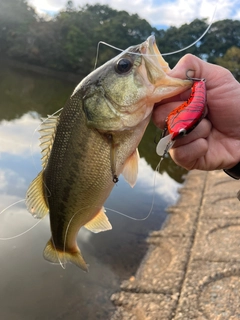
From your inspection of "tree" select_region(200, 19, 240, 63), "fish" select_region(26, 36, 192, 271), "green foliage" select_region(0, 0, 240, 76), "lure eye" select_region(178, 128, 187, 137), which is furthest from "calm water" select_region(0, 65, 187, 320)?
"tree" select_region(200, 19, 240, 63)

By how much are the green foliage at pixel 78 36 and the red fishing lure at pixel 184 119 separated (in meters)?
33.3

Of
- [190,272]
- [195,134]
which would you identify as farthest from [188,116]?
[190,272]

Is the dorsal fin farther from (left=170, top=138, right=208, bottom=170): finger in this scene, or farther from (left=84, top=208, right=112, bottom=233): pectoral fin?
(left=170, top=138, right=208, bottom=170): finger

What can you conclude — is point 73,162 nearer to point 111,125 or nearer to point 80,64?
point 111,125

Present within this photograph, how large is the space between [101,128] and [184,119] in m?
0.52

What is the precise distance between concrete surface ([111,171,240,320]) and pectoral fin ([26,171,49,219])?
3.03 m

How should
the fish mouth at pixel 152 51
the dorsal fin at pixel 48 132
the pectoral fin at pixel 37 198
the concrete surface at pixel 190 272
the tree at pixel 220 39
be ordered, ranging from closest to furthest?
1. the fish mouth at pixel 152 51
2. the dorsal fin at pixel 48 132
3. the pectoral fin at pixel 37 198
4. the concrete surface at pixel 190 272
5. the tree at pixel 220 39

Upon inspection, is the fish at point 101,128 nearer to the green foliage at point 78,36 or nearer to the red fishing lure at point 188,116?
the red fishing lure at point 188,116

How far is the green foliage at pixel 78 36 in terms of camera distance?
3934 centimetres

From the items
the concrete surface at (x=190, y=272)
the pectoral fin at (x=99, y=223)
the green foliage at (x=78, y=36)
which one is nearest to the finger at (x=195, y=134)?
the pectoral fin at (x=99, y=223)

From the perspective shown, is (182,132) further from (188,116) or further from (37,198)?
(37,198)

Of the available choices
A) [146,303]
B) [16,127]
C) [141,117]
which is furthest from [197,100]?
[16,127]

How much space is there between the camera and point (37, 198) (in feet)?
7.80

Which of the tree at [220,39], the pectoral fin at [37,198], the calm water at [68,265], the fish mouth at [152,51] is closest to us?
the fish mouth at [152,51]
